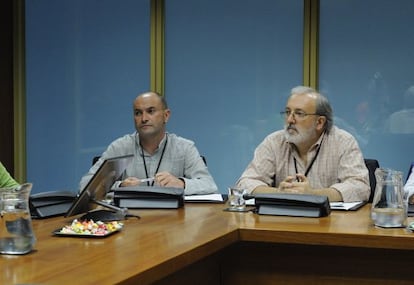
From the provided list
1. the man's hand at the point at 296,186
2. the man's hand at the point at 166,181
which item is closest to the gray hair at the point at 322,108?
the man's hand at the point at 296,186

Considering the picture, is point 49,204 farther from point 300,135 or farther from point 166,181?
point 300,135

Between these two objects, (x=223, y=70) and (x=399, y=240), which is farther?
(x=223, y=70)

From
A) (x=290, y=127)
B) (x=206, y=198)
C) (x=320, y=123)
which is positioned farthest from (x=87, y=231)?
(x=320, y=123)

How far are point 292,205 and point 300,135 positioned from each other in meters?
0.83

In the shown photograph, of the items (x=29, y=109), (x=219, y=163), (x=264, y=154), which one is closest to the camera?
(x=264, y=154)

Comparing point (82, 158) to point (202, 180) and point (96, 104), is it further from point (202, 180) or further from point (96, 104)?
point (202, 180)

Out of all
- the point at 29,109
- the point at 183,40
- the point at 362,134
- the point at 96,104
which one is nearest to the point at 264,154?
the point at 362,134

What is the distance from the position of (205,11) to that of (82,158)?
1.57 metres

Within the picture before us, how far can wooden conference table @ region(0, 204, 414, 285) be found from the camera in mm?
1745

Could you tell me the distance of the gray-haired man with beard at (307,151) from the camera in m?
3.25

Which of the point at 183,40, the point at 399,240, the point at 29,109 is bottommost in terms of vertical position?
the point at 399,240

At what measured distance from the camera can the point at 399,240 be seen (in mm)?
2092

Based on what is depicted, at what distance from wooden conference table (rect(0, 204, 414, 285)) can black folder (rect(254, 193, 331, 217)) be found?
4cm

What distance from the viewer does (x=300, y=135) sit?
129 inches
